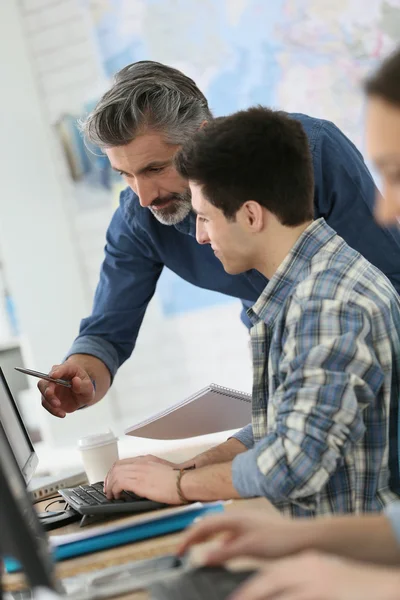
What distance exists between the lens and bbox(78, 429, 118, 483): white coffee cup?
2.00 m

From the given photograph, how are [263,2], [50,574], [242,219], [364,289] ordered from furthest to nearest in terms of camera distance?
[263,2]
[242,219]
[364,289]
[50,574]

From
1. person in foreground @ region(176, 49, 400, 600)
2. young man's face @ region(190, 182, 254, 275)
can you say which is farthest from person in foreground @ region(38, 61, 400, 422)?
person in foreground @ region(176, 49, 400, 600)

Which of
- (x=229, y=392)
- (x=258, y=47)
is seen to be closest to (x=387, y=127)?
(x=229, y=392)

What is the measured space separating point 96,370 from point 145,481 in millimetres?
842

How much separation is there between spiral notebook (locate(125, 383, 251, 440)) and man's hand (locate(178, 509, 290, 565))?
0.93 m

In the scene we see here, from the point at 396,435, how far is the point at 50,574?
82 centimetres

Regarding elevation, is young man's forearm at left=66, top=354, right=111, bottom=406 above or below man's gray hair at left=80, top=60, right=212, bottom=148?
below

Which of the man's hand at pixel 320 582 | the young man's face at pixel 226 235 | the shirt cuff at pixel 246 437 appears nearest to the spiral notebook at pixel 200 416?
the shirt cuff at pixel 246 437

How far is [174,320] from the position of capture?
15.3 feet

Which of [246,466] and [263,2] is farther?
[263,2]

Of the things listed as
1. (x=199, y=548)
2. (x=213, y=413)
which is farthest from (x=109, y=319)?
(x=199, y=548)

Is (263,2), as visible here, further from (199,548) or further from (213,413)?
(199,548)

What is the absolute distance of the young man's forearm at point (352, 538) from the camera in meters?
0.96

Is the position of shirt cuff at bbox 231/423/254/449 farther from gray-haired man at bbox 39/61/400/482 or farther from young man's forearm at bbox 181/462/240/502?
gray-haired man at bbox 39/61/400/482
